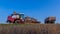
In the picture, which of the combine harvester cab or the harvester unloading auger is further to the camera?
the combine harvester cab

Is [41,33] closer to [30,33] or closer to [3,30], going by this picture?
[30,33]

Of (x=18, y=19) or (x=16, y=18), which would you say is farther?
(x=16, y=18)

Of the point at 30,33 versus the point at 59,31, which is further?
the point at 59,31

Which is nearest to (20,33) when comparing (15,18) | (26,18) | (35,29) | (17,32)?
(17,32)

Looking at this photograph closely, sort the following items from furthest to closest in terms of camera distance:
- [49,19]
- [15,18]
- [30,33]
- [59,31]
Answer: [15,18] → [49,19] → [59,31] → [30,33]

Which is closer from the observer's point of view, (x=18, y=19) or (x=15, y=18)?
(x=18, y=19)

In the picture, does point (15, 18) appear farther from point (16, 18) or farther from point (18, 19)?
point (18, 19)

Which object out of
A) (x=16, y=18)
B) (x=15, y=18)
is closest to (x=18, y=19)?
(x=16, y=18)

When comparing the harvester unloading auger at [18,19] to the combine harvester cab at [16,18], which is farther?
the combine harvester cab at [16,18]

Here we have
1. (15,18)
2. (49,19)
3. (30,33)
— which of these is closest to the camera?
(30,33)

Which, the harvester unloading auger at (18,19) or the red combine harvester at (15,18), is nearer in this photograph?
the harvester unloading auger at (18,19)

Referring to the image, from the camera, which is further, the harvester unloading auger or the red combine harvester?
the red combine harvester

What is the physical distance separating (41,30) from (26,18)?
327 inches

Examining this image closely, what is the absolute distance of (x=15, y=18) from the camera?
795 inches
